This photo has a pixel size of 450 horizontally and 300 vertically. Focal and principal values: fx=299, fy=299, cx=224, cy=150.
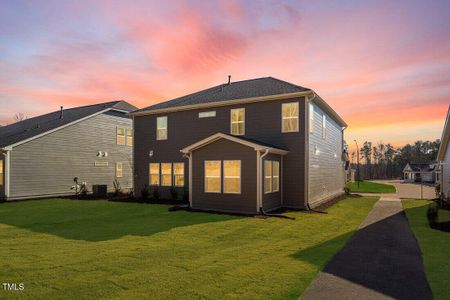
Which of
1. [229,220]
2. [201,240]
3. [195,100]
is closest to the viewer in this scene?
[201,240]

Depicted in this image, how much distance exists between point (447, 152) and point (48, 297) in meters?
27.3

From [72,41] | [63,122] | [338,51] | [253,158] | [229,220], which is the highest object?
[72,41]

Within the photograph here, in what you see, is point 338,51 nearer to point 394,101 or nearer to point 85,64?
point 394,101

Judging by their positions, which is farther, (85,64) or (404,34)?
(85,64)

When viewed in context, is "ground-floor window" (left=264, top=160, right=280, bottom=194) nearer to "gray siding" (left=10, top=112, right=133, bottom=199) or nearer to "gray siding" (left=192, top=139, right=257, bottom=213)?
"gray siding" (left=192, top=139, right=257, bottom=213)

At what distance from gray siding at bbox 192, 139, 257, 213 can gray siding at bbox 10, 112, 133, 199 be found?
13965 millimetres

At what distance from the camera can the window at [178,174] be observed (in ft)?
69.8

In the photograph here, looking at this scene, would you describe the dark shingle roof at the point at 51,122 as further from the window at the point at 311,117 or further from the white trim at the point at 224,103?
the window at the point at 311,117

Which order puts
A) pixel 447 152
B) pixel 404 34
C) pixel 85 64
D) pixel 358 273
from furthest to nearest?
pixel 447 152, pixel 85 64, pixel 404 34, pixel 358 273

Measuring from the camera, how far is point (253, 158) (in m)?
15.1

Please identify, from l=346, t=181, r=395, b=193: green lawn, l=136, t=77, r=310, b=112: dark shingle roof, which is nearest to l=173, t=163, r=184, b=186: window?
l=136, t=77, r=310, b=112: dark shingle roof

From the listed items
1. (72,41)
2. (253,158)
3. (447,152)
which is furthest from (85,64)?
(447,152)

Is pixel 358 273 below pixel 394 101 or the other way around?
below

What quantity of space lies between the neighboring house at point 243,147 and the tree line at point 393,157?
9621cm
